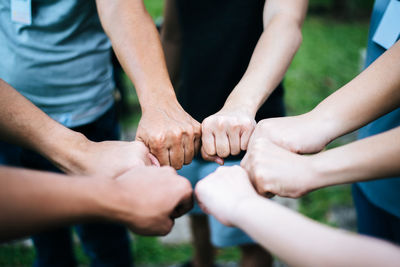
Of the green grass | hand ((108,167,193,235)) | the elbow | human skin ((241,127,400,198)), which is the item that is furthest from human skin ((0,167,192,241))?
the green grass

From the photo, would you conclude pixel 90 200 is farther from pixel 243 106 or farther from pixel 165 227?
pixel 243 106

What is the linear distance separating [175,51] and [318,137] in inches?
32.1

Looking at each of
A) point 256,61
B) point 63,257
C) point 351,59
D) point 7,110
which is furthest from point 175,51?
point 351,59

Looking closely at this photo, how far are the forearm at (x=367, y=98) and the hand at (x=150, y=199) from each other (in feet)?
1.59

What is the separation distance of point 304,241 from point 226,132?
46 centimetres

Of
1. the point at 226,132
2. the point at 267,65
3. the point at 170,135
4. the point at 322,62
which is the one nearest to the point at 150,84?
the point at 170,135

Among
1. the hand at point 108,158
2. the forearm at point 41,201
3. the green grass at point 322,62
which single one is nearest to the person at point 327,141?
the hand at point 108,158

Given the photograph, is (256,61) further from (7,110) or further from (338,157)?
(7,110)

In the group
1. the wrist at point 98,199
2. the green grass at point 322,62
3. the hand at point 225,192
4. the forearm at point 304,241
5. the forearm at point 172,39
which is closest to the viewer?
the forearm at point 304,241

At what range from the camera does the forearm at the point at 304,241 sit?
1.96 ft

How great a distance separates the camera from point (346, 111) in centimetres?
93

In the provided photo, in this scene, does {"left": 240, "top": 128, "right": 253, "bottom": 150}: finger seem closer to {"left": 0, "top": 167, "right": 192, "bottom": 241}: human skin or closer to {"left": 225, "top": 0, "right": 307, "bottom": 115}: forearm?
{"left": 225, "top": 0, "right": 307, "bottom": 115}: forearm

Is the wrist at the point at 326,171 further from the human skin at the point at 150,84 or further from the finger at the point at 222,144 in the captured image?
the human skin at the point at 150,84

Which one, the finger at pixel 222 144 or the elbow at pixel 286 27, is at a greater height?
the elbow at pixel 286 27
